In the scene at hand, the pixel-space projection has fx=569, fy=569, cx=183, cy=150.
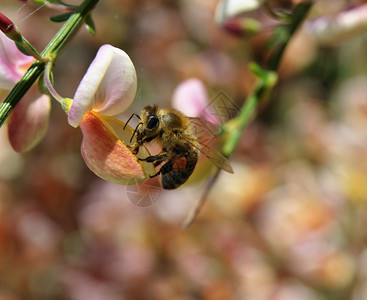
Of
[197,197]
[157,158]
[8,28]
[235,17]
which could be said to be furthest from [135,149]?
[197,197]

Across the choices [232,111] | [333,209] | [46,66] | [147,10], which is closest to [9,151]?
[147,10]

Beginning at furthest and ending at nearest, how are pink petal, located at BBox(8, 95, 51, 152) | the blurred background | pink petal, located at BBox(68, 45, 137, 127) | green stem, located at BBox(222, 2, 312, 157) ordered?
the blurred background → green stem, located at BBox(222, 2, 312, 157) → pink petal, located at BBox(8, 95, 51, 152) → pink petal, located at BBox(68, 45, 137, 127)

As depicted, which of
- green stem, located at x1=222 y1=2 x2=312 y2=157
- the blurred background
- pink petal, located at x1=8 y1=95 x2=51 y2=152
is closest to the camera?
pink petal, located at x1=8 y1=95 x2=51 y2=152

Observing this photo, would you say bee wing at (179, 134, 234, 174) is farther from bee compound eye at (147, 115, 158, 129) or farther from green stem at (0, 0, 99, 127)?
green stem at (0, 0, 99, 127)

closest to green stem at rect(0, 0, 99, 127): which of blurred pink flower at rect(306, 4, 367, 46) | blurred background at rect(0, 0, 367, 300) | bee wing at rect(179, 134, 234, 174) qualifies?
bee wing at rect(179, 134, 234, 174)

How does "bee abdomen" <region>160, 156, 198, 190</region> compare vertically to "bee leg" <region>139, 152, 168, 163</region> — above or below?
below

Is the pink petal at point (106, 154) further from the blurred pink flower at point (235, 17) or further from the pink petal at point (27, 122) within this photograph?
the blurred pink flower at point (235, 17)

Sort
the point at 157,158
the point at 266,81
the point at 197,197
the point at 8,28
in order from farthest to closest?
1. the point at 197,197
2. the point at 266,81
3. the point at 157,158
4. the point at 8,28

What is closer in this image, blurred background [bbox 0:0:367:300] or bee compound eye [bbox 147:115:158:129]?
bee compound eye [bbox 147:115:158:129]

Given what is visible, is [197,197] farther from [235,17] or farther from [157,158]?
[157,158]
